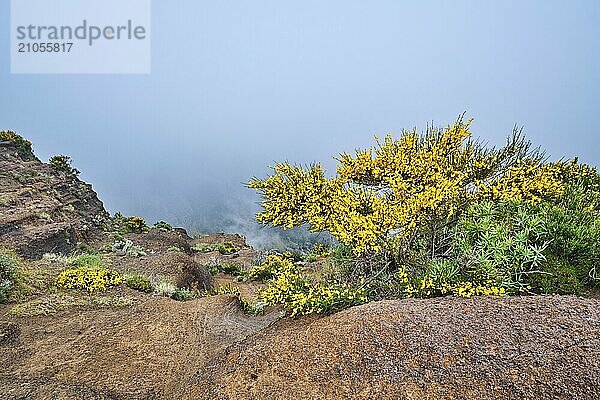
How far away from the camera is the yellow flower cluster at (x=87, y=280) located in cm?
874

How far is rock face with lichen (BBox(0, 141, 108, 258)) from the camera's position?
13.5m

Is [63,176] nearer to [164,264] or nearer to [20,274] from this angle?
[164,264]

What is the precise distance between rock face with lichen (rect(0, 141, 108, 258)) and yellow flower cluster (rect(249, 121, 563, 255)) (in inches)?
388

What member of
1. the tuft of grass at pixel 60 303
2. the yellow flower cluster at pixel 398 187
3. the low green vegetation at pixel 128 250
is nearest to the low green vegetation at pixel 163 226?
the low green vegetation at pixel 128 250

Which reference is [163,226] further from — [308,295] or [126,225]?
[308,295]

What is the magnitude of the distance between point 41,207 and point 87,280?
405 inches

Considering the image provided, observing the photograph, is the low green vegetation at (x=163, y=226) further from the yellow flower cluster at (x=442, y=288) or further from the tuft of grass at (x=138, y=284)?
the yellow flower cluster at (x=442, y=288)

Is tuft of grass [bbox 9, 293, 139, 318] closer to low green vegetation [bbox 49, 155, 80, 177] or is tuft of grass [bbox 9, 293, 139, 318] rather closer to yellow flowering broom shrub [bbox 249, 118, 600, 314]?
yellow flowering broom shrub [bbox 249, 118, 600, 314]

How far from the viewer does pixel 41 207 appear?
17.0 meters

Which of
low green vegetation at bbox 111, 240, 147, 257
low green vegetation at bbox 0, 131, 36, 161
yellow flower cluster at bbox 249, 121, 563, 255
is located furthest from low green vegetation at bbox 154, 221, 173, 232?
yellow flower cluster at bbox 249, 121, 563, 255

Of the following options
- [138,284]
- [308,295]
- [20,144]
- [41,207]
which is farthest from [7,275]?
[20,144]

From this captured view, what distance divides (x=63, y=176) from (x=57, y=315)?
18.3 m

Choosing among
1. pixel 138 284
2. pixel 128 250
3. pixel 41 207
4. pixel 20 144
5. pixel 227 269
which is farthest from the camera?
pixel 20 144

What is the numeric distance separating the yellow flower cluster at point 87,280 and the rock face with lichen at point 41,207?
4497mm
